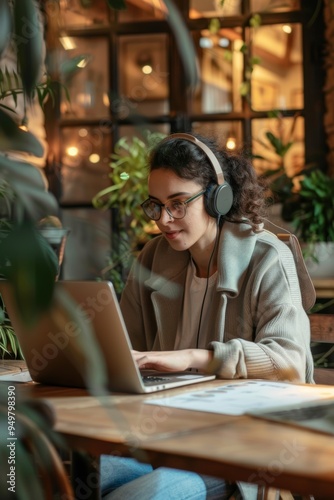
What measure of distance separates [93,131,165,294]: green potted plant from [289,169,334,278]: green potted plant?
0.77 m

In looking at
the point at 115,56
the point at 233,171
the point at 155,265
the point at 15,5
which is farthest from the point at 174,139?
the point at 115,56

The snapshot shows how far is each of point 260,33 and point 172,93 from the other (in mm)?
593

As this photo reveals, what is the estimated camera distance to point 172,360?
1.80 m

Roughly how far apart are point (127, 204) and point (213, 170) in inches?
86.9

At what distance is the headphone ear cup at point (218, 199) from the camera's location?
2.22m

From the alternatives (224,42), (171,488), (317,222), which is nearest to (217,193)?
(171,488)

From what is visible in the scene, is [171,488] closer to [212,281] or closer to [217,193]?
[212,281]

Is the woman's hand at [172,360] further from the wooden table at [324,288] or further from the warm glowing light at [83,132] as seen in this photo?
the warm glowing light at [83,132]

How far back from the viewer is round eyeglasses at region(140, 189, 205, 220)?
2.18 metres

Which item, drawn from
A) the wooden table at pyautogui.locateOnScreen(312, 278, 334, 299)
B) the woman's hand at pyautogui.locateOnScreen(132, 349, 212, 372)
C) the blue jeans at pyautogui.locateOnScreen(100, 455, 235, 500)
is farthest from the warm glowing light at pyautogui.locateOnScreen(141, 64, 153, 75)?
the blue jeans at pyautogui.locateOnScreen(100, 455, 235, 500)

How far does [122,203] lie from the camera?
14.9ft

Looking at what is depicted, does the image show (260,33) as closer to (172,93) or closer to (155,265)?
(172,93)

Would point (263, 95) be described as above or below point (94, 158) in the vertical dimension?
above

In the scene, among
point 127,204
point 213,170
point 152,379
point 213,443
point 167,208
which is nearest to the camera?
point 213,443
